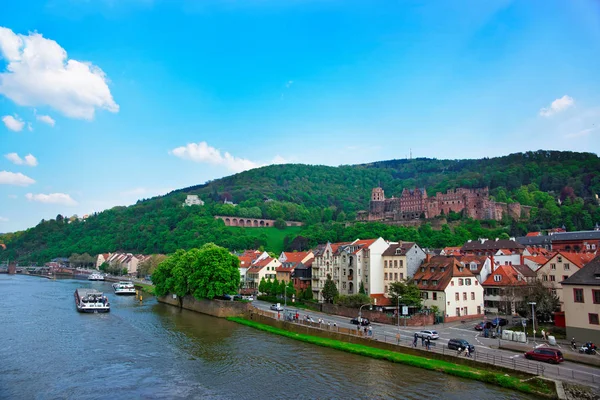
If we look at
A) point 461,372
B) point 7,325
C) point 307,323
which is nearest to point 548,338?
point 461,372

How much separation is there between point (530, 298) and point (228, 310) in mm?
40236

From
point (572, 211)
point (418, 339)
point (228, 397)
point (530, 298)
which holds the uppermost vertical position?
point (572, 211)

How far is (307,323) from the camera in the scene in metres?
53.2

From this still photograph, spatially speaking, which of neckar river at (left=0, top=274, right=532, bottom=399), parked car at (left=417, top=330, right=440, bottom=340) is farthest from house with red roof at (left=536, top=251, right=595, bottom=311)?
neckar river at (left=0, top=274, right=532, bottom=399)

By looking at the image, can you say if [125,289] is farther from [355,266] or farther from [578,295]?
[578,295]

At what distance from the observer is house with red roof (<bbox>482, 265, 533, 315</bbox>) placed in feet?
196

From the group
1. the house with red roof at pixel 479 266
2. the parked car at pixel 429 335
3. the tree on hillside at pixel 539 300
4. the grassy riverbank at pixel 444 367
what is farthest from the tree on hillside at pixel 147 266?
the tree on hillside at pixel 539 300

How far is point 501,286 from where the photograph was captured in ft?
205

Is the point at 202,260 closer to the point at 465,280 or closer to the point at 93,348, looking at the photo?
the point at 93,348

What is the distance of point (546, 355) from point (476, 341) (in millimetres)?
8727

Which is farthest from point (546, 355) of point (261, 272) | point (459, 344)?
point (261, 272)

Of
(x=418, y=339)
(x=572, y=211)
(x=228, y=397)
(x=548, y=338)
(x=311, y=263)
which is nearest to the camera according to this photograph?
(x=228, y=397)

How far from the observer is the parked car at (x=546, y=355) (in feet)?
115

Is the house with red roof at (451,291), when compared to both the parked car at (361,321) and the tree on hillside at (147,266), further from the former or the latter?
the tree on hillside at (147,266)
